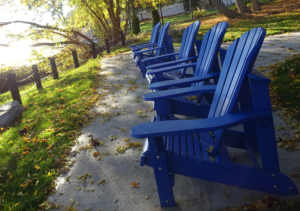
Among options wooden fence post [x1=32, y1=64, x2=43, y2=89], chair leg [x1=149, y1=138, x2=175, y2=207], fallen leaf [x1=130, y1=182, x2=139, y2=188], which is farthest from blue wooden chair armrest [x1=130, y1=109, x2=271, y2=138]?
wooden fence post [x1=32, y1=64, x2=43, y2=89]

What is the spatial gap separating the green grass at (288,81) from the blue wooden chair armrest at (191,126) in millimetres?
1973

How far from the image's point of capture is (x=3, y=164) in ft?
10.6

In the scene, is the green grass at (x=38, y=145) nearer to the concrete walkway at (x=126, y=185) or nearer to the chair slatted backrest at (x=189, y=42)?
the concrete walkway at (x=126, y=185)

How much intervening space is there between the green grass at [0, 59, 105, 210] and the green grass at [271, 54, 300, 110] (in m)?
3.03

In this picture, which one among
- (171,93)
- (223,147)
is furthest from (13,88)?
(223,147)

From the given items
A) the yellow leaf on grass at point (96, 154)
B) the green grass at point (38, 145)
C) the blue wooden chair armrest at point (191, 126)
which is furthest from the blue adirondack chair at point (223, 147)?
the green grass at point (38, 145)

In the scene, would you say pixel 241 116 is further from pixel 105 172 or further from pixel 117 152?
pixel 117 152

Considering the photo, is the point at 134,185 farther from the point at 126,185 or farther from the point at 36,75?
the point at 36,75

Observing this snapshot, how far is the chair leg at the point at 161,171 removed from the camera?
170 centimetres

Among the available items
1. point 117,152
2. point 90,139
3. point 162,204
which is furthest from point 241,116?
point 90,139

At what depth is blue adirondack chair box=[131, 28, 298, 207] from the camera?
5.10 ft

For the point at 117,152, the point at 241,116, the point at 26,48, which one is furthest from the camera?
the point at 26,48

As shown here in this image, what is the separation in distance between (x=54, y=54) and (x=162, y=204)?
14939 millimetres

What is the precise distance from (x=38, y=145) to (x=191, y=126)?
9.33 ft
